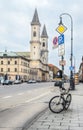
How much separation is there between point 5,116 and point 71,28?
137 ft

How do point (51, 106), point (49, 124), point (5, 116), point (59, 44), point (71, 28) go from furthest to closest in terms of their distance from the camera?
1. point (71, 28)
2. point (59, 44)
3. point (51, 106)
4. point (5, 116)
5. point (49, 124)

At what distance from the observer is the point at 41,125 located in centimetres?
1259

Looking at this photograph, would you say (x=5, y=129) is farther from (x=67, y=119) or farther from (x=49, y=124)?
(x=67, y=119)

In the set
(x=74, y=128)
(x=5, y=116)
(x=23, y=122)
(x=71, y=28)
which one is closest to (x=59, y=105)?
(x=5, y=116)

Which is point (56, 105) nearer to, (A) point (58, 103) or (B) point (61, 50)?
(A) point (58, 103)

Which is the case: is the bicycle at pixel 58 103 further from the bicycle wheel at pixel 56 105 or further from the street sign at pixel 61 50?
the street sign at pixel 61 50

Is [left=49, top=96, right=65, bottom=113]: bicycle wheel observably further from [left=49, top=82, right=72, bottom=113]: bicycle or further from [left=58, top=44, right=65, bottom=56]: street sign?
[left=58, top=44, right=65, bottom=56]: street sign

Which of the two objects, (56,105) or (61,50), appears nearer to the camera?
(56,105)

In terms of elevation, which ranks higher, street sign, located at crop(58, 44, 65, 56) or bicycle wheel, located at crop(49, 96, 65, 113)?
street sign, located at crop(58, 44, 65, 56)

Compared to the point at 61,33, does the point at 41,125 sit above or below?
below

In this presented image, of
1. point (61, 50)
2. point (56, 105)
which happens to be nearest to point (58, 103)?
point (56, 105)

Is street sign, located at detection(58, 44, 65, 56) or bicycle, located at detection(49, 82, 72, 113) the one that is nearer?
bicycle, located at detection(49, 82, 72, 113)

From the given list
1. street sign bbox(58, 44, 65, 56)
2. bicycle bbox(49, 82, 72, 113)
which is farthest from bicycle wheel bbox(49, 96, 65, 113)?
street sign bbox(58, 44, 65, 56)

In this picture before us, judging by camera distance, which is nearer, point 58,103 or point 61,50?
point 58,103
